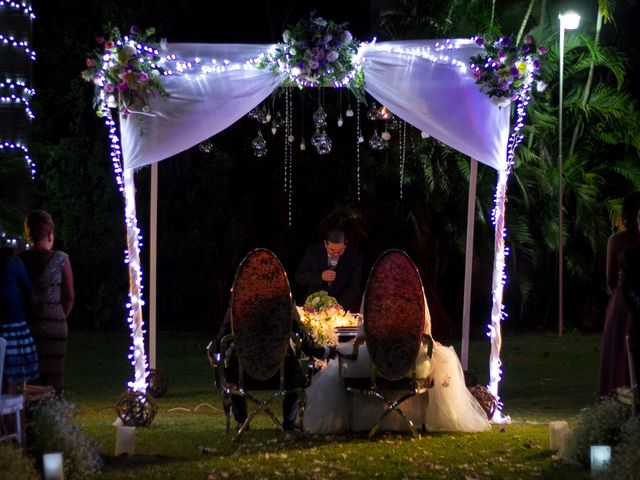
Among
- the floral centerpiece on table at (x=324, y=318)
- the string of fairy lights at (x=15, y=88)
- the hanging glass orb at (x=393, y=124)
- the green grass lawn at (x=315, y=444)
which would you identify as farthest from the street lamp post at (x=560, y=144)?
the string of fairy lights at (x=15, y=88)

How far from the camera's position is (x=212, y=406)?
11.9 m

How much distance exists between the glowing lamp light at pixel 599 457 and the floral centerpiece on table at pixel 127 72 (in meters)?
5.14

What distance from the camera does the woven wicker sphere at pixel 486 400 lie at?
10.3m

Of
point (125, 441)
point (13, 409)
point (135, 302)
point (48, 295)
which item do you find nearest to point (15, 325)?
point (13, 409)

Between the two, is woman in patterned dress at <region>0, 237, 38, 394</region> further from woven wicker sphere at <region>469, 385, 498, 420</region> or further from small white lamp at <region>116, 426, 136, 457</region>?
woven wicker sphere at <region>469, 385, 498, 420</region>

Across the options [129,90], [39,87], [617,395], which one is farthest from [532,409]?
[39,87]

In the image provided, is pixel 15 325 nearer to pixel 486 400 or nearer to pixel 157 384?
pixel 486 400

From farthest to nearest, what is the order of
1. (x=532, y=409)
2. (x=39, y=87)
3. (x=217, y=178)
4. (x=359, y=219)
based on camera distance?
(x=39, y=87), (x=217, y=178), (x=359, y=219), (x=532, y=409)

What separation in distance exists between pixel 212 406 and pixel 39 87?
13574 millimetres

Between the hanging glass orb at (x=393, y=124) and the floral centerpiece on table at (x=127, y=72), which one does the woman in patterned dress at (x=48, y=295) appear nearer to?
the floral centerpiece on table at (x=127, y=72)

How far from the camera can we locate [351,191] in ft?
65.8

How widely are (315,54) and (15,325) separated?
13.0ft

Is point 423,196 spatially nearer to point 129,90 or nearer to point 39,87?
point 39,87

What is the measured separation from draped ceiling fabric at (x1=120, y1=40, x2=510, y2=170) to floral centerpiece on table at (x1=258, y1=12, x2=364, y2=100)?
161 millimetres
